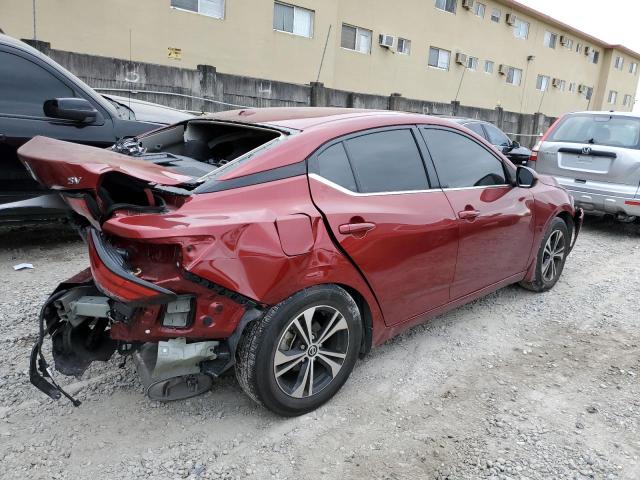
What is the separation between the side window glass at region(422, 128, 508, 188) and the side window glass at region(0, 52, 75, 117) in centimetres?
348

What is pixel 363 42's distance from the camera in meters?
17.9

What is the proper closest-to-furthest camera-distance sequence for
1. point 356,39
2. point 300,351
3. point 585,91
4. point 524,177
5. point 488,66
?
point 300,351 → point 524,177 → point 356,39 → point 488,66 → point 585,91

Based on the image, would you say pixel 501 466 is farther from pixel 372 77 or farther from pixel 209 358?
pixel 372 77

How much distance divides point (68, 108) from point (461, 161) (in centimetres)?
340

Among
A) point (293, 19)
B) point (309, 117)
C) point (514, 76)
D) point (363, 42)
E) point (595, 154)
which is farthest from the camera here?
point (514, 76)

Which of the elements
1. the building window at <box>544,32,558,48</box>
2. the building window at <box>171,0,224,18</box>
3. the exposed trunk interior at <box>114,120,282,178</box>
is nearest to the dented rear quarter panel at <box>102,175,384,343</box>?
the exposed trunk interior at <box>114,120,282,178</box>

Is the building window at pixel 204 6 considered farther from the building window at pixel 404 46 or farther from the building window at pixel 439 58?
the building window at pixel 439 58

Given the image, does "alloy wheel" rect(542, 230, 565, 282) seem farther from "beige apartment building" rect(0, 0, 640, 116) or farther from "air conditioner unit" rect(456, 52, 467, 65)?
"air conditioner unit" rect(456, 52, 467, 65)

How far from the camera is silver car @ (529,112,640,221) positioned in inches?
253

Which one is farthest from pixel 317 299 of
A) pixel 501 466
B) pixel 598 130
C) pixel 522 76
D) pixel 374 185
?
pixel 522 76

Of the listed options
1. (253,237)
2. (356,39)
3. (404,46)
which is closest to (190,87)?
(253,237)

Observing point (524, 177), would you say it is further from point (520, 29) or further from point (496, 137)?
point (520, 29)

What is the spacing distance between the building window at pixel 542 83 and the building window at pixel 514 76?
2286 mm

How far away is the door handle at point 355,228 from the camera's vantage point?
2.57m
